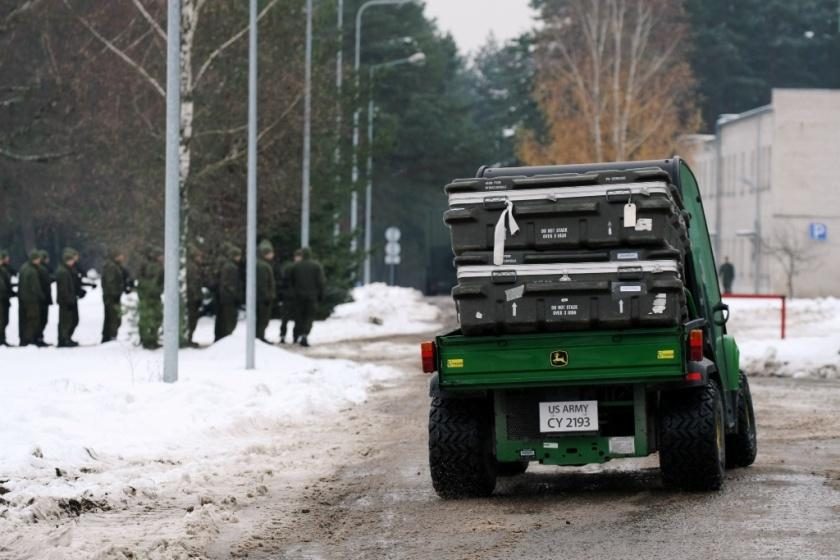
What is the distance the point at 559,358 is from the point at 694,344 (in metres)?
0.86

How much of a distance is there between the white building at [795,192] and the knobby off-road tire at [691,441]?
62.1m

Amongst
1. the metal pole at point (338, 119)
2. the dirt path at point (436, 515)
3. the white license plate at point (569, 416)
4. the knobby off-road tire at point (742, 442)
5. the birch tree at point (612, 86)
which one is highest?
the birch tree at point (612, 86)

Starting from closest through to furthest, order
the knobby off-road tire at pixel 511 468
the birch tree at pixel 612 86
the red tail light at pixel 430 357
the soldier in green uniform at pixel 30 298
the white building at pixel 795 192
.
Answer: the red tail light at pixel 430 357 → the knobby off-road tire at pixel 511 468 → the soldier in green uniform at pixel 30 298 → the birch tree at pixel 612 86 → the white building at pixel 795 192

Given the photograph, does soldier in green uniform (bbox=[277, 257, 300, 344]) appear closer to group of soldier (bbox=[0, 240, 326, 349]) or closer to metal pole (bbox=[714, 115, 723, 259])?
group of soldier (bbox=[0, 240, 326, 349])

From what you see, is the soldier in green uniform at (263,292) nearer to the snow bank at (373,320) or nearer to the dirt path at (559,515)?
the snow bank at (373,320)

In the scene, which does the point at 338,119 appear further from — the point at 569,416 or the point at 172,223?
the point at 569,416

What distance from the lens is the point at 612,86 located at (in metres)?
69.1

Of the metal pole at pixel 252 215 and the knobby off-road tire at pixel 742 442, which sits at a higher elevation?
the metal pole at pixel 252 215

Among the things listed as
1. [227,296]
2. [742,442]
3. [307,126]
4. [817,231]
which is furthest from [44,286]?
[817,231]

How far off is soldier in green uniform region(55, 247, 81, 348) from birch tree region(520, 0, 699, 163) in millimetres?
36791

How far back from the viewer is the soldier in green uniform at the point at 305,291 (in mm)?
35344

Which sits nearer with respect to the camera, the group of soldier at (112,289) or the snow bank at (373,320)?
the group of soldier at (112,289)

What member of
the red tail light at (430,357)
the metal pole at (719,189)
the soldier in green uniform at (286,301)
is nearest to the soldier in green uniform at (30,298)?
the soldier in green uniform at (286,301)

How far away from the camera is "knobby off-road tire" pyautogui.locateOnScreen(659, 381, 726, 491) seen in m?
12.8
